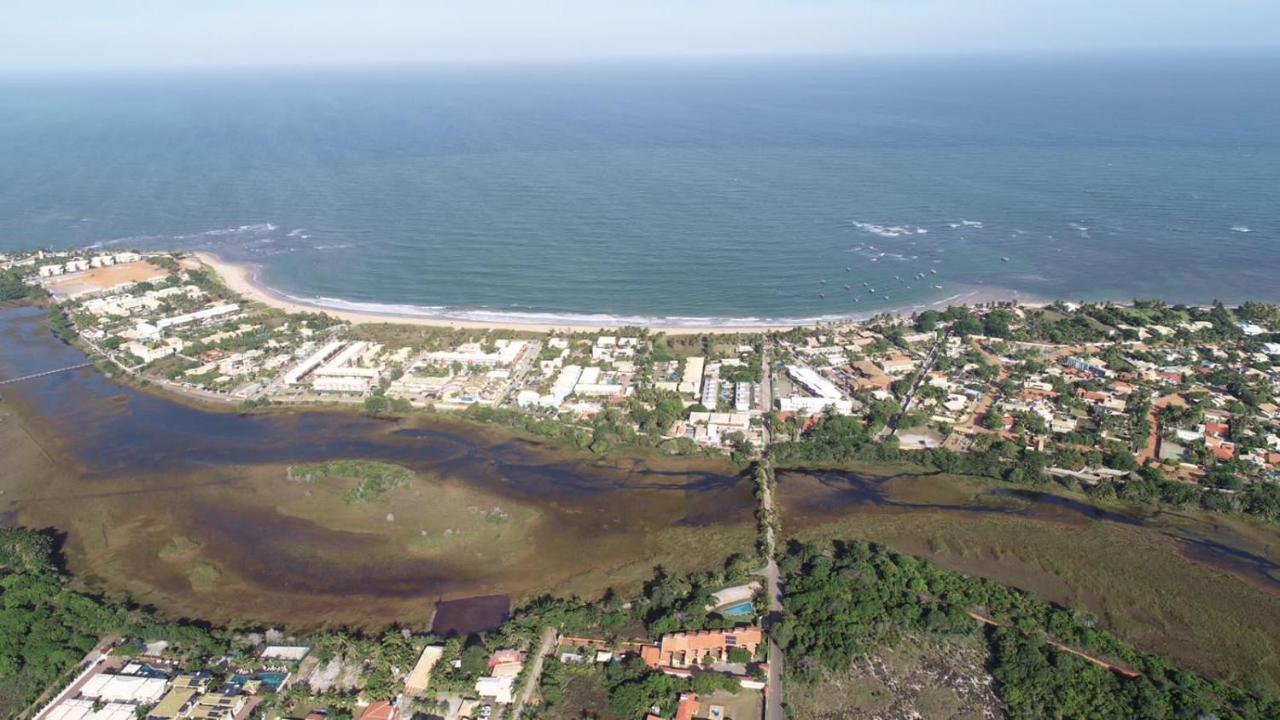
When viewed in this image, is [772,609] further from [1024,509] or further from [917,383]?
[917,383]

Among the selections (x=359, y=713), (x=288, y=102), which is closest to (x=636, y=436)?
(x=359, y=713)

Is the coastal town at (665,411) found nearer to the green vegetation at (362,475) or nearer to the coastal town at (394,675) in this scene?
the coastal town at (394,675)

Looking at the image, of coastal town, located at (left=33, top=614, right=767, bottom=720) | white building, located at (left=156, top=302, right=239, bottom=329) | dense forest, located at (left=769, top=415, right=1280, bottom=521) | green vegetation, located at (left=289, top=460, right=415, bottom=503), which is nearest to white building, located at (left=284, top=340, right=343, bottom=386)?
green vegetation, located at (left=289, top=460, right=415, bottom=503)

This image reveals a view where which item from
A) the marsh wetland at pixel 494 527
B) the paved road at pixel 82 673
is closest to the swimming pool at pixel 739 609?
the marsh wetland at pixel 494 527

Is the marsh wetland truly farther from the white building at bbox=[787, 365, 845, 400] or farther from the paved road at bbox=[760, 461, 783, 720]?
the white building at bbox=[787, 365, 845, 400]

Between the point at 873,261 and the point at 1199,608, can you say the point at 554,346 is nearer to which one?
the point at 873,261

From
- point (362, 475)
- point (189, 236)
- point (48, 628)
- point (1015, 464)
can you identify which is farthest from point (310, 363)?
point (1015, 464)
